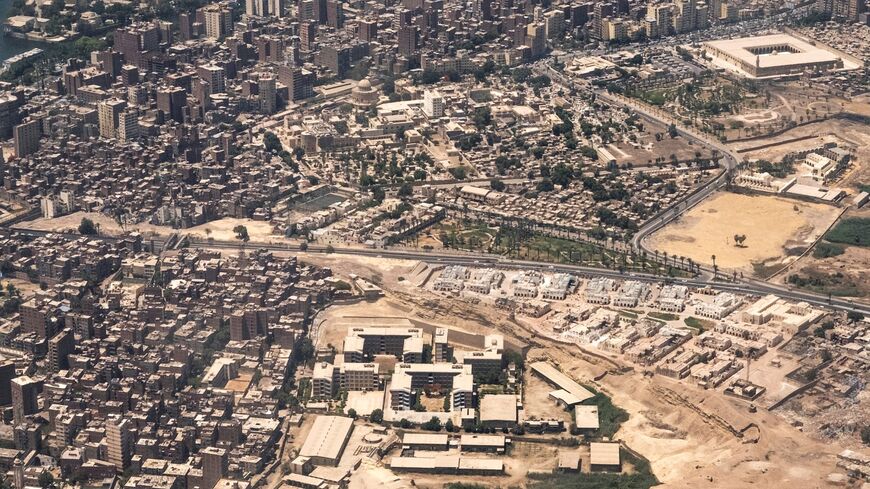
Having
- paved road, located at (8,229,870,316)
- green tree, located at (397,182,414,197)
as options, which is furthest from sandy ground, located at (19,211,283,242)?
green tree, located at (397,182,414,197)

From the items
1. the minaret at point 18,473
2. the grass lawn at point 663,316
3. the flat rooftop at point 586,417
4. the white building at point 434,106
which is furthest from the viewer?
the white building at point 434,106

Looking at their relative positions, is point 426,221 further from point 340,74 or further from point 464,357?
point 340,74

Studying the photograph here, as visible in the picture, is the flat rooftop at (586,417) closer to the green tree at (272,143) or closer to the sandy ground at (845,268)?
the sandy ground at (845,268)

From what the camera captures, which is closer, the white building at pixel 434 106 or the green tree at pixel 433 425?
the green tree at pixel 433 425

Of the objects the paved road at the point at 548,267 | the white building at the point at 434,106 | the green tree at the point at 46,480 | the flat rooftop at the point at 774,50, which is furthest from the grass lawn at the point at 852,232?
the green tree at the point at 46,480

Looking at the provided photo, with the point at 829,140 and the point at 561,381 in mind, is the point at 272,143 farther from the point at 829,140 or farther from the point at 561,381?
the point at 561,381

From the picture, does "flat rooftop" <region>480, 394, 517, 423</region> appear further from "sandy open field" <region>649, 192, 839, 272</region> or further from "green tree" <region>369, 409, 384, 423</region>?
"sandy open field" <region>649, 192, 839, 272</region>

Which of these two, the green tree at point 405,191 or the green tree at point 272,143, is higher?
the green tree at point 272,143
